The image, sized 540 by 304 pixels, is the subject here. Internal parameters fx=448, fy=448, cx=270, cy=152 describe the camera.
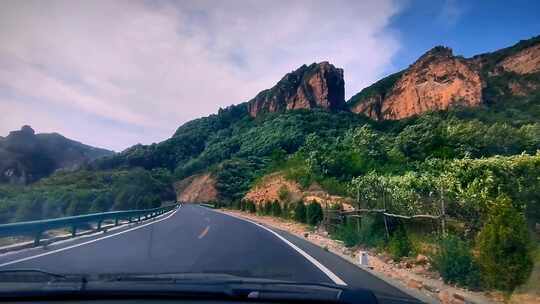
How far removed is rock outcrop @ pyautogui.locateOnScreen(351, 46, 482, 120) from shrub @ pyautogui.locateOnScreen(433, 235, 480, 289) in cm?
7940

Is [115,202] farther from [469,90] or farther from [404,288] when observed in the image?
[469,90]

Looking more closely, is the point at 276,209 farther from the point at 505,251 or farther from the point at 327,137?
the point at 327,137

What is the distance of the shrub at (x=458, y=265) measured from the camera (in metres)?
7.41

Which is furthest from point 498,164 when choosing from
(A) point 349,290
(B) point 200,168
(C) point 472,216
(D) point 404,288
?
(B) point 200,168

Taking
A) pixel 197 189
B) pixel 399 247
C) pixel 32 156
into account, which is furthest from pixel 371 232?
pixel 197 189

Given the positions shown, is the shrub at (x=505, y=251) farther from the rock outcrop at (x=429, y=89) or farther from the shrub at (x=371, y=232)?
the rock outcrop at (x=429, y=89)

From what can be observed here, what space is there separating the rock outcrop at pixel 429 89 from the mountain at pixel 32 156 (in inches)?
2931

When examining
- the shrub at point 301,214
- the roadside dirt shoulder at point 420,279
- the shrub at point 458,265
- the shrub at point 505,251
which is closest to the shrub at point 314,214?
the shrub at point 301,214

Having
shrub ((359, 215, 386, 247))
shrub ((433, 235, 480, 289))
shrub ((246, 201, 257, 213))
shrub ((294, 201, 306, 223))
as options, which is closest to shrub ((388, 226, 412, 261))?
shrub ((359, 215, 386, 247))

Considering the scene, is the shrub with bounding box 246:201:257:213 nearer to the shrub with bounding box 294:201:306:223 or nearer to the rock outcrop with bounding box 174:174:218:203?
the shrub with bounding box 294:201:306:223

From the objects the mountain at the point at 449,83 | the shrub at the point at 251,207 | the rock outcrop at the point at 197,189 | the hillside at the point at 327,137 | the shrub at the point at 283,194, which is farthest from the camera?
the rock outcrop at the point at 197,189

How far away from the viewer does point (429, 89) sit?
102 metres

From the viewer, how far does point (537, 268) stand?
8.09 m

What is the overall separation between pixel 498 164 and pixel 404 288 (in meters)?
15.1
